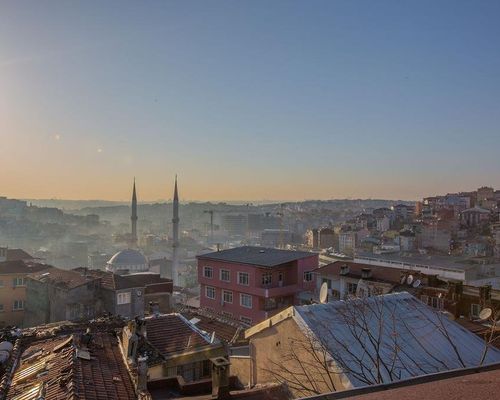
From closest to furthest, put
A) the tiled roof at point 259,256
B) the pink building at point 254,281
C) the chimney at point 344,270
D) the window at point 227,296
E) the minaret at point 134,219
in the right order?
the chimney at point 344,270, the pink building at point 254,281, the tiled roof at point 259,256, the window at point 227,296, the minaret at point 134,219

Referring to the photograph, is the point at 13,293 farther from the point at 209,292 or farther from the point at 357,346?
the point at 357,346

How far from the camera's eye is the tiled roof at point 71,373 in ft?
23.9

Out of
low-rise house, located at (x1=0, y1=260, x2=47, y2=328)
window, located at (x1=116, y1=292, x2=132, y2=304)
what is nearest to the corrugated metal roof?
window, located at (x1=116, y1=292, x2=132, y2=304)

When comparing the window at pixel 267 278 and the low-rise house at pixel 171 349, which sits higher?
the low-rise house at pixel 171 349

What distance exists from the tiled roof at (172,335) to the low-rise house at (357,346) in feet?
7.04

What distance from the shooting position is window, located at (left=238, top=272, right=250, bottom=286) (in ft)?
78.4

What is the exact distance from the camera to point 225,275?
82.8 ft

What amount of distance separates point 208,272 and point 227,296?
1.89 metres

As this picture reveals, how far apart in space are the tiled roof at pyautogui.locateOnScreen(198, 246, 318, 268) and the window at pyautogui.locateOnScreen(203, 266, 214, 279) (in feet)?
1.88

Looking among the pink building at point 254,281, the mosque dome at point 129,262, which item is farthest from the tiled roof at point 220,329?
the mosque dome at point 129,262

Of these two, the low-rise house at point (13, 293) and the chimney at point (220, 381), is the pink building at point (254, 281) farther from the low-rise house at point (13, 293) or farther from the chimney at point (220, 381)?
the chimney at point (220, 381)

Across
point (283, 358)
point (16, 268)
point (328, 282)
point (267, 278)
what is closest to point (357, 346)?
point (283, 358)

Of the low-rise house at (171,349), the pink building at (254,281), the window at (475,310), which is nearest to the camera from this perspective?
the low-rise house at (171,349)

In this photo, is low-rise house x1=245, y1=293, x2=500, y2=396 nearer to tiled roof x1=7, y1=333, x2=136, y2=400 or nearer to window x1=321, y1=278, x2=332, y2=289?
tiled roof x1=7, y1=333, x2=136, y2=400
